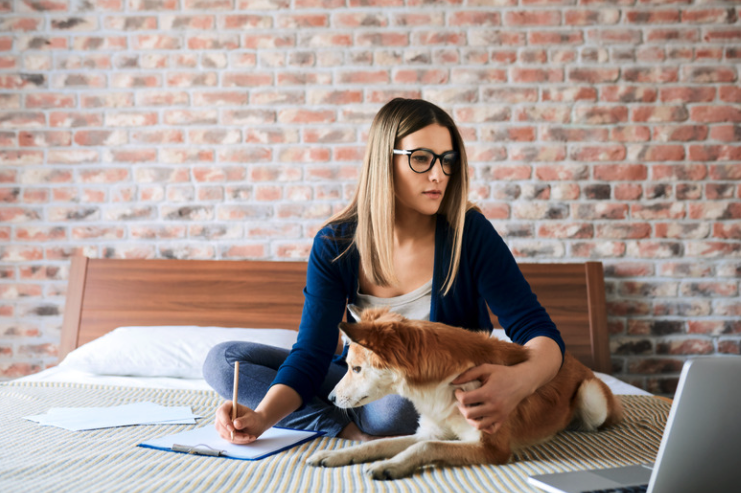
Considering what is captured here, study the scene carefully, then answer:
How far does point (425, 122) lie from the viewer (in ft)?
5.33

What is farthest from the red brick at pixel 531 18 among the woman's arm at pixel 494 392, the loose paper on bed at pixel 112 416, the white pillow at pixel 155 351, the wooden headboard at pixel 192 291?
the loose paper on bed at pixel 112 416

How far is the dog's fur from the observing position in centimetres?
123

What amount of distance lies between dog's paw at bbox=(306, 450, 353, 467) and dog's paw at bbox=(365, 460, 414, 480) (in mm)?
90

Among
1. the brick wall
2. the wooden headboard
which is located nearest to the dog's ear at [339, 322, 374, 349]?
the wooden headboard

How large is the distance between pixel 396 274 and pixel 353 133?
1410 millimetres

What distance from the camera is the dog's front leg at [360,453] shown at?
4.16 ft

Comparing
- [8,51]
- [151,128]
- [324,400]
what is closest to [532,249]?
[324,400]

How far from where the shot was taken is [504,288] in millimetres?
1584

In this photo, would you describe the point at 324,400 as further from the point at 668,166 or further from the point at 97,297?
the point at 668,166

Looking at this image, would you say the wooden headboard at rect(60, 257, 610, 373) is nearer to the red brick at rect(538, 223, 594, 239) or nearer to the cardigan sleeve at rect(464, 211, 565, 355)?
the red brick at rect(538, 223, 594, 239)

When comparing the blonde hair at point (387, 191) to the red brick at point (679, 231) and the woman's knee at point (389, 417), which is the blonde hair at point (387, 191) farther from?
the red brick at point (679, 231)

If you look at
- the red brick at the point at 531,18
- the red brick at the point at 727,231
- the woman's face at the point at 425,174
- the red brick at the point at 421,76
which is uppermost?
the red brick at the point at 531,18

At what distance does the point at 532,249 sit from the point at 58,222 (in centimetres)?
Result: 245

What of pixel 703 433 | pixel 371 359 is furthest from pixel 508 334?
pixel 703 433
